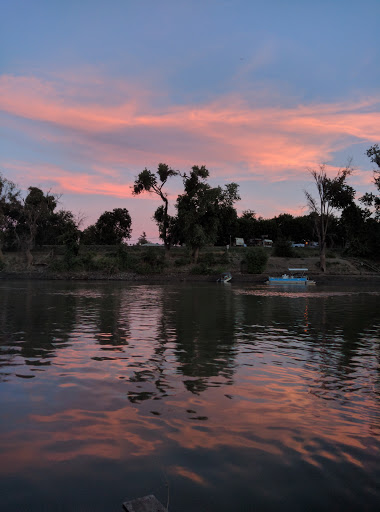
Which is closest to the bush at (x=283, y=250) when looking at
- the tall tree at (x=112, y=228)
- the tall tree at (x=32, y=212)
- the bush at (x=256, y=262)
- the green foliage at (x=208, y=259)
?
the bush at (x=256, y=262)

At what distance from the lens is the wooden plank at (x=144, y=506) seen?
178 inches

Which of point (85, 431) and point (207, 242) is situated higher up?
point (207, 242)

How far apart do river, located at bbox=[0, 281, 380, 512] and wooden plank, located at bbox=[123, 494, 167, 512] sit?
1.29 ft

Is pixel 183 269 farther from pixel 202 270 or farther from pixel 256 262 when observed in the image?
pixel 256 262

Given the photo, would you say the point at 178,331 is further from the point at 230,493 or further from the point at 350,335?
the point at 230,493

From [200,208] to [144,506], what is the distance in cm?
6818

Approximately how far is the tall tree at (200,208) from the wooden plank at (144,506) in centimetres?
6641

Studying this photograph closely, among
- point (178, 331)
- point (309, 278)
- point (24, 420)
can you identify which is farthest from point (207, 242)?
point (24, 420)

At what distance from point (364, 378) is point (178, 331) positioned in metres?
8.67

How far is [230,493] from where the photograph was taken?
17.5ft

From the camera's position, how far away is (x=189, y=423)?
24.6 feet

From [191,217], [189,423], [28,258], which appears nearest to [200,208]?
[191,217]

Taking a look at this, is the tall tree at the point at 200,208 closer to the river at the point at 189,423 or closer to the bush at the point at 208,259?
the bush at the point at 208,259

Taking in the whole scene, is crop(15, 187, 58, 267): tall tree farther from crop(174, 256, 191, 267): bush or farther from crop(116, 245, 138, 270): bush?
crop(174, 256, 191, 267): bush
